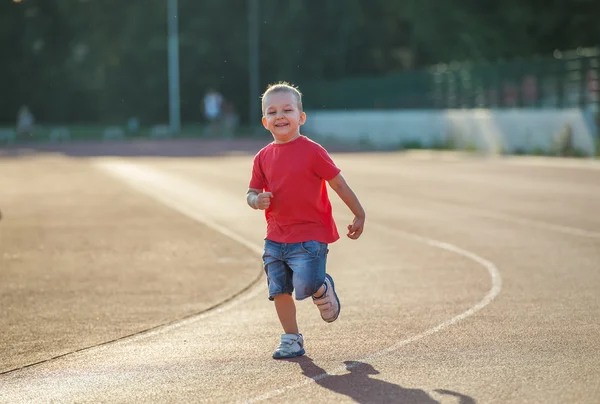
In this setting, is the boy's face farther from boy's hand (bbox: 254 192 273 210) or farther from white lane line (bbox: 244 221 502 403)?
white lane line (bbox: 244 221 502 403)

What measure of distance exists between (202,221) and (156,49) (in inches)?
2064

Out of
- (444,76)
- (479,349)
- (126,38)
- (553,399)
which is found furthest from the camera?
(126,38)

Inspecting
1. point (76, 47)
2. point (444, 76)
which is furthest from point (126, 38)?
point (444, 76)

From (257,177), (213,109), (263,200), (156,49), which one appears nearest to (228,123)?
(213,109)

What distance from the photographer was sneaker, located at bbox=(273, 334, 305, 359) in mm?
7578

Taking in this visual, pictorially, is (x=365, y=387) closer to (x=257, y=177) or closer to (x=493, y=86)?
(x=257, y=177)

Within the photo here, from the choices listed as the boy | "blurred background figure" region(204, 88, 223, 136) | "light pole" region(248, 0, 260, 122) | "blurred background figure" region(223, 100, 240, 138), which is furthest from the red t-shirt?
"light pole" region(248, 0, 260, 122)

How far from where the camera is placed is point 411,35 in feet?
244

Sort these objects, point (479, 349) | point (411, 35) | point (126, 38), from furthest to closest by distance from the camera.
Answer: point (411, 35)
point (126, 38)
point (479, 349)

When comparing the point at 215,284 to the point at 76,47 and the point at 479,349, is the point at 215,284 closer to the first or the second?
the point at 479,349

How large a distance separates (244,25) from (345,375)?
64644mm

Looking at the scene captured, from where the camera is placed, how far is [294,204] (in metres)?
7.51

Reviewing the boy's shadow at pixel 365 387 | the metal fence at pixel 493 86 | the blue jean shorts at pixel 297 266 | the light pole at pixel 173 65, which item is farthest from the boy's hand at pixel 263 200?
the light pole at pixel 173 65

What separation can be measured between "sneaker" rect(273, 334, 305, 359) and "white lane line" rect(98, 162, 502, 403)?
0.40 m
